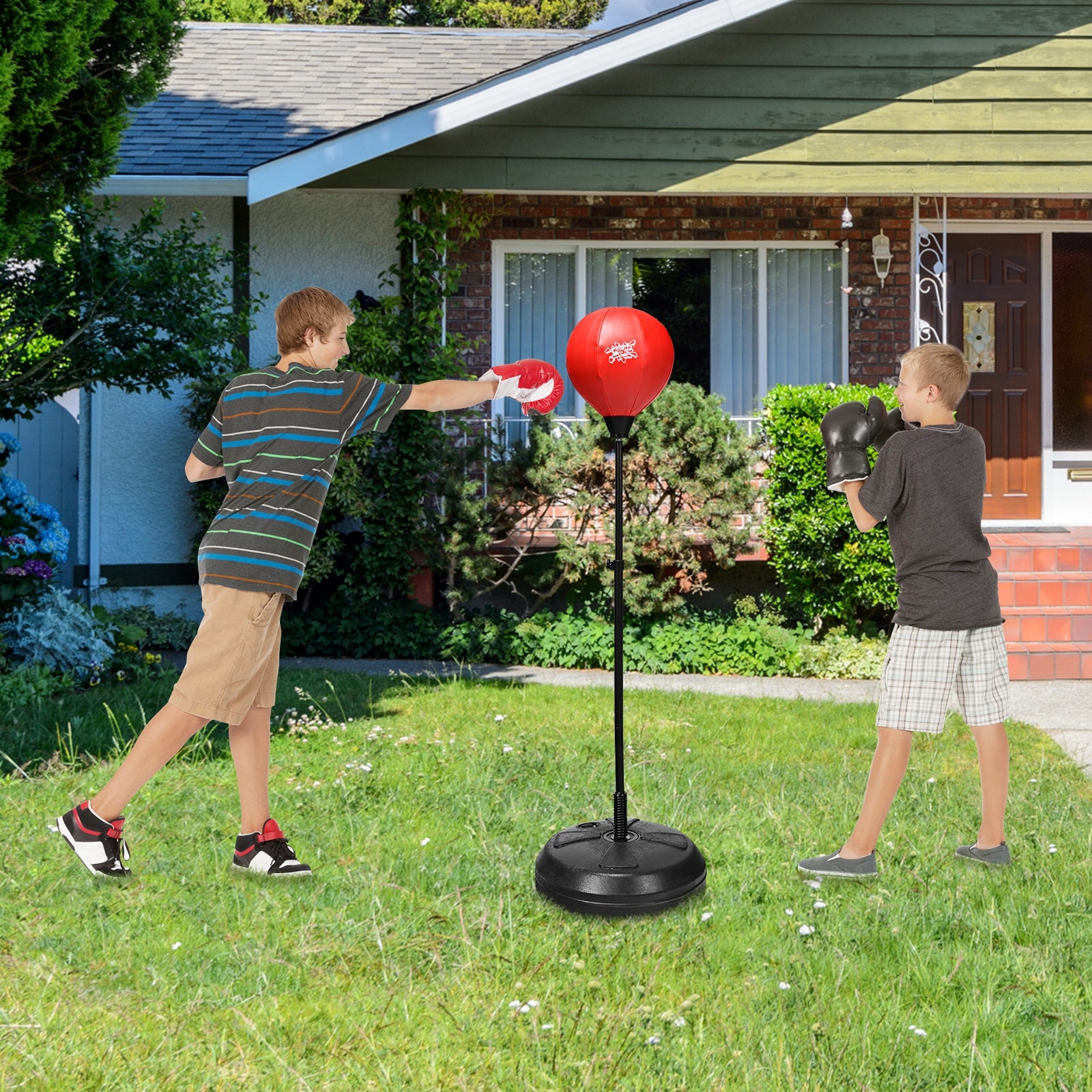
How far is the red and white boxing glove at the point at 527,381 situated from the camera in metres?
3.97

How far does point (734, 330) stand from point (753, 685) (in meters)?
3.64

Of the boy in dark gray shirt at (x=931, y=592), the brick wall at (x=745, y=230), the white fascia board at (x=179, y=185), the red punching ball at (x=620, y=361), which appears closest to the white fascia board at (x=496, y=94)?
the white fascia board at (x=179, y=185)

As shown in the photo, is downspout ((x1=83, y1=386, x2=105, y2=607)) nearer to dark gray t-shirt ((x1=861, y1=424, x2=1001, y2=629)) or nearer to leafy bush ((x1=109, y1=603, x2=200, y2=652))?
leafy bush ((x1=109, y1=603, x2=200, y2=652))

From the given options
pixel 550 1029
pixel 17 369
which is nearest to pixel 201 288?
pixel 17 369

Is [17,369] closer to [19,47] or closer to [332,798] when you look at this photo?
[19,47]

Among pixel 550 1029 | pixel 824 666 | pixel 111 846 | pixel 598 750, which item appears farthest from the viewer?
pixel 824 666

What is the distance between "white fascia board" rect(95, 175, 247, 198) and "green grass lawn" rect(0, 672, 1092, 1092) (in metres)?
5.22

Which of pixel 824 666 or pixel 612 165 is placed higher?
pixel 612 165

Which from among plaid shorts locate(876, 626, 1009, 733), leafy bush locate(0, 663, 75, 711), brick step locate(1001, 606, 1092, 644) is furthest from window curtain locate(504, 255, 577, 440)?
plaid shorts locate(876, 626, 1009, 733)

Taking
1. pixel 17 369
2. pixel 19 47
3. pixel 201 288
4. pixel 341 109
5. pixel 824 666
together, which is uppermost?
pixel 341 109

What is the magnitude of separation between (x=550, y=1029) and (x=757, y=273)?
8206 millimetres

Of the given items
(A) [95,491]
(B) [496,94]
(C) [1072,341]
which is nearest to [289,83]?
(B) [496,94]

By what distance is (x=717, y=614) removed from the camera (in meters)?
8.84

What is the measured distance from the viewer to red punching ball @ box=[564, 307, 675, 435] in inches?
167
